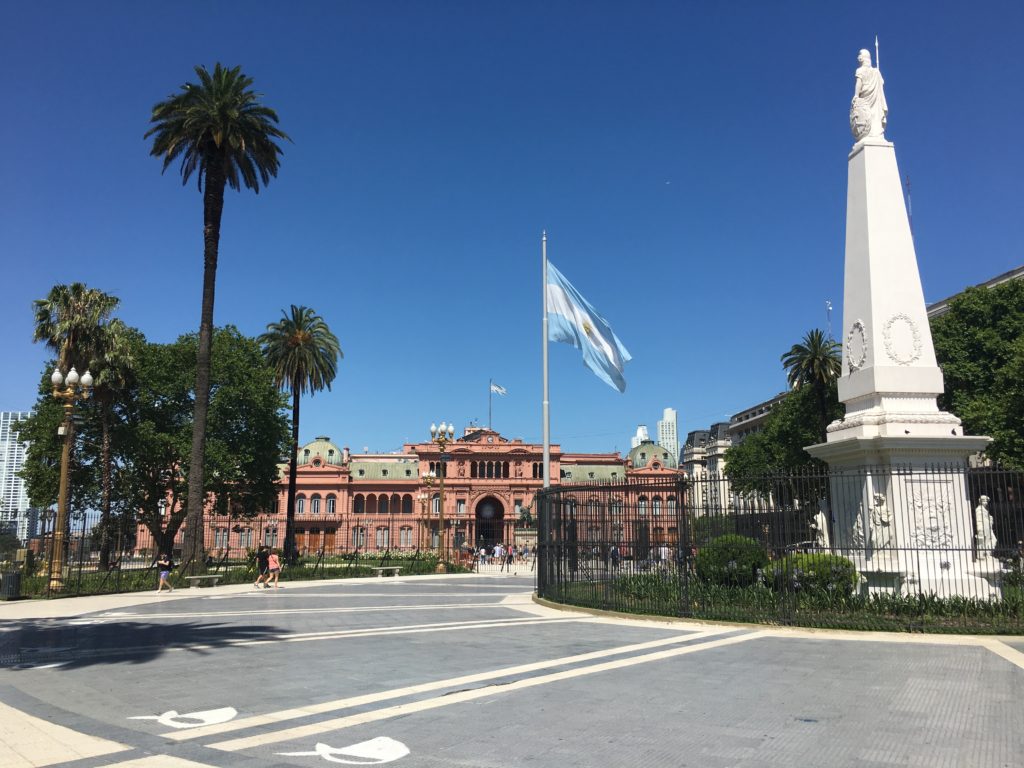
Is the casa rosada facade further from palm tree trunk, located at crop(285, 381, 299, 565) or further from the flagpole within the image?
the flagpole

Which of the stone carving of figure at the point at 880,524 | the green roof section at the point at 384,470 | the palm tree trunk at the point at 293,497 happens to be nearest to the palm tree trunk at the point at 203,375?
the palm tree trunk at the point at 293,497

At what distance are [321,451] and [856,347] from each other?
83.5m

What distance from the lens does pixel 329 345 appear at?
5003 centimetres

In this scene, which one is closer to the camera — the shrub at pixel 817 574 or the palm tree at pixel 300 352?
the shrub at pixel 817 574

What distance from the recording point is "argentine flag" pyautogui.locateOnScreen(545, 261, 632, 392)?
2248cm

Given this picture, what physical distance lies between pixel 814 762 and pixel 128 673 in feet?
28.1

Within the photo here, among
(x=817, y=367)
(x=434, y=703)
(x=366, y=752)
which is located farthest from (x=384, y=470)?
(x=366, y=752)

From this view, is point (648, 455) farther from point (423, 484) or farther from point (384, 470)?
point (384, 470)

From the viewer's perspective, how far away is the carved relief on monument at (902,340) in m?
16.1

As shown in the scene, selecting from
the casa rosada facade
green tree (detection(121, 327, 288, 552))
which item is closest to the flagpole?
green tree (detection(121, 327, 288, 552))

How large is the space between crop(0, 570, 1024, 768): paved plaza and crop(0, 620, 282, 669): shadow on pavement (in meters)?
0.08

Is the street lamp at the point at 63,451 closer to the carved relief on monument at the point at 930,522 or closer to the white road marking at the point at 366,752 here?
the white road marking at the point at 366,752

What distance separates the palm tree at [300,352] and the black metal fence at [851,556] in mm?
34838

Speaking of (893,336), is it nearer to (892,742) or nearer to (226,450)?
(892,742)
